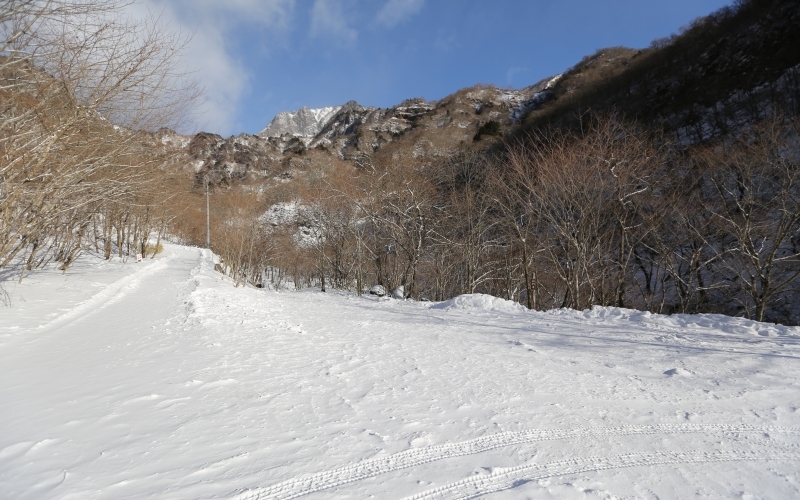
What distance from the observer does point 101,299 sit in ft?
30.1

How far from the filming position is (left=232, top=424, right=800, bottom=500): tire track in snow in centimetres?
224

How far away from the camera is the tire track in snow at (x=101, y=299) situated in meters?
6.68

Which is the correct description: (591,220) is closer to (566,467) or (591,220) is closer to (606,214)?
(606,214)

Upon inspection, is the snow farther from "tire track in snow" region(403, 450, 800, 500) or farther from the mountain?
the mountain

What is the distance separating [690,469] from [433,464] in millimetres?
1636

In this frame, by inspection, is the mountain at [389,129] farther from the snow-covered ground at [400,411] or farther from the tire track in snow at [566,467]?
the tire track in snow at [566,467]

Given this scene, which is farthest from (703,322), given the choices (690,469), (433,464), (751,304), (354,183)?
(354,183)

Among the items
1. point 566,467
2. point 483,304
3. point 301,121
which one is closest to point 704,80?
point 483,304

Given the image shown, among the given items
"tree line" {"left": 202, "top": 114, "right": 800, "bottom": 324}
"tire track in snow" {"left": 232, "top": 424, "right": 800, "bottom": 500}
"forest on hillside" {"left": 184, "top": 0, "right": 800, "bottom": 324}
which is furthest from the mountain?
"tire track in snow" {"left": 232, "top": 424, "right": 800, "bottom": 500}

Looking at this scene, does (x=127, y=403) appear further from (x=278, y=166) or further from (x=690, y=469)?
(x=278, y=166)

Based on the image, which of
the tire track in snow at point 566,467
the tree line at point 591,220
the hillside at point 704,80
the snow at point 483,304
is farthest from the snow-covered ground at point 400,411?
the hillside at point 704,80

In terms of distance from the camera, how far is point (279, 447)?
2656mm

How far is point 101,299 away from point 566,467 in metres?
10.5

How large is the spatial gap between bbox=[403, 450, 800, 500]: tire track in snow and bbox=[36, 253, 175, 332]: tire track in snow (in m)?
7.07
